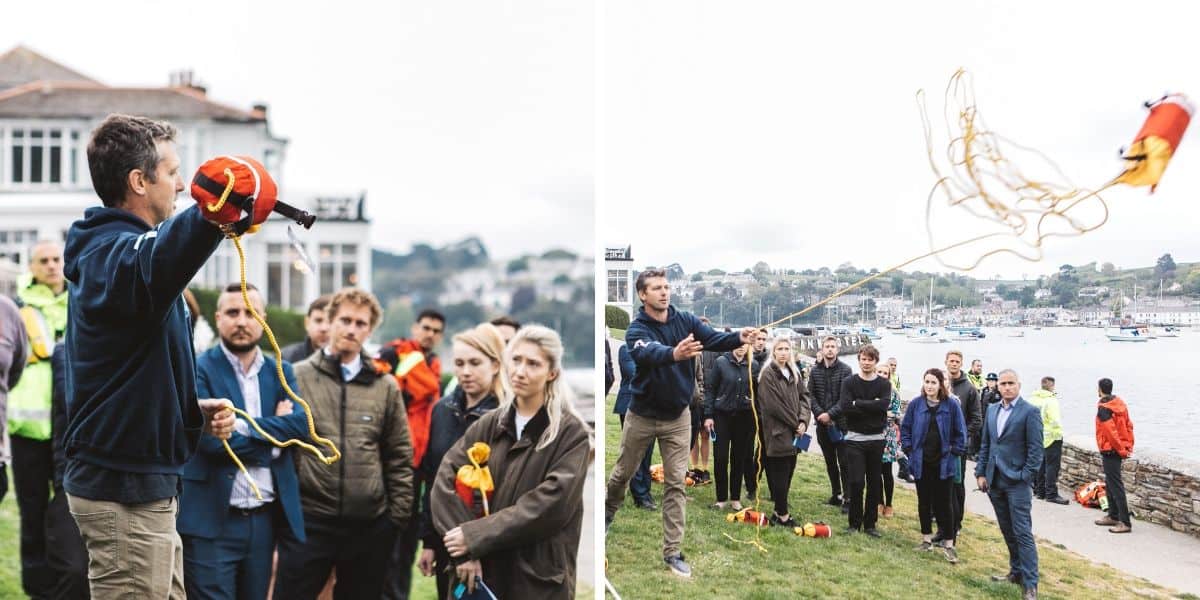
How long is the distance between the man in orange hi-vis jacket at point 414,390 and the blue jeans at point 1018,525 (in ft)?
7.61

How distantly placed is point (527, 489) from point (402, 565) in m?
1.60

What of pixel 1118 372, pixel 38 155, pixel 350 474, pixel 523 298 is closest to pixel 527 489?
pixel 350 474

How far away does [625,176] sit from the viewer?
3568mm

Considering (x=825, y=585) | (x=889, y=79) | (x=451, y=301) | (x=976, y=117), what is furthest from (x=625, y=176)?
(x=451, y=301)

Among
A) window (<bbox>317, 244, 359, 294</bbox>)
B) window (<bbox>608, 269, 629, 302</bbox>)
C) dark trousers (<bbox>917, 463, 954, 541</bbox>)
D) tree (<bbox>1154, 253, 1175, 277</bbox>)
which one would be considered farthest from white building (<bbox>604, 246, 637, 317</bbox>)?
window (<bbox>317, 244, 359, 294</bbox>)

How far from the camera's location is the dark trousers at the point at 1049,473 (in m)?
2.60

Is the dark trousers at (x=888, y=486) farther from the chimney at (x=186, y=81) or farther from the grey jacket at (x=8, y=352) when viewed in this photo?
the chimney at (x=186, y=81)

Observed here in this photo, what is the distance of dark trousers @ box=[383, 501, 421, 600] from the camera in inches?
176

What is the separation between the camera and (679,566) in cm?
341

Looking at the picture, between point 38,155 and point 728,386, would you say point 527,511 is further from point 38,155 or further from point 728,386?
point 38,155

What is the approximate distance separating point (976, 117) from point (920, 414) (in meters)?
0.83

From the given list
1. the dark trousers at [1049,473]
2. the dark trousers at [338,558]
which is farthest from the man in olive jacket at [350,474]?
the dark trousers at [1049,473]

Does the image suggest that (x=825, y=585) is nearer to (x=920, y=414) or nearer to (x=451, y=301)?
(x=920, y=414)

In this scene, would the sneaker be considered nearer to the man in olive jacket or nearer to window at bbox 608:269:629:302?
window at bbox 608:269:629:302
